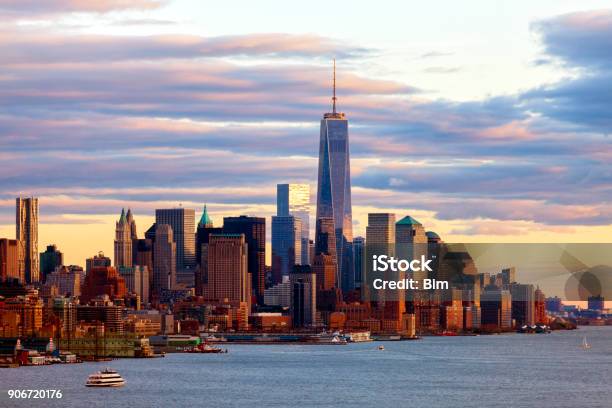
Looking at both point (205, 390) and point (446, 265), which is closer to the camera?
point (446, 265)

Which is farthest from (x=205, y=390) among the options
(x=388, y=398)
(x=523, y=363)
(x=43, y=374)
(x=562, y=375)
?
(x=523, y=363)

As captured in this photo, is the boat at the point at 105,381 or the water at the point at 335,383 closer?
the water at the point at 335,383

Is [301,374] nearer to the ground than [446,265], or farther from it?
nearer to the ground

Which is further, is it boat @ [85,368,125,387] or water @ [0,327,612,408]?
boat @ [85,368,125,387]

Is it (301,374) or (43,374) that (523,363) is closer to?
(301,374)

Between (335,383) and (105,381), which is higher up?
(105,381)

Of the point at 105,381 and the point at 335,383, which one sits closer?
the point at 105,381

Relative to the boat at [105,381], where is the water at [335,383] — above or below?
below

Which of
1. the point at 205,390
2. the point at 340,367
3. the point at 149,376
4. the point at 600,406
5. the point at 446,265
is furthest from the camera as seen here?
the point at 340,367
